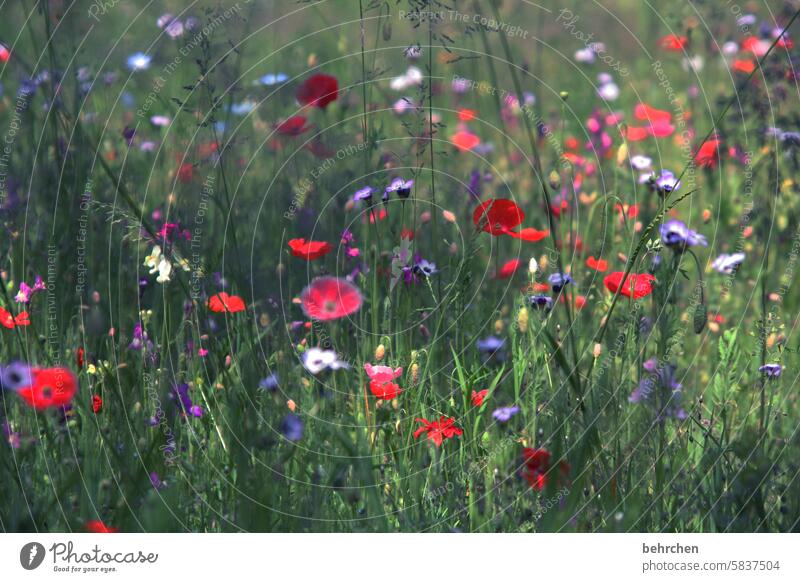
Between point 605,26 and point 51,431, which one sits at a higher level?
point 605,26

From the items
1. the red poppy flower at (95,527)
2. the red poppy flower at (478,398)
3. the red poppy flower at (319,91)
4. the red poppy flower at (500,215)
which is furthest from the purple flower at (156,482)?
the red poppy flower at (319,91)

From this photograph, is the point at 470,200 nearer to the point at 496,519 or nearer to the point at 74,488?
Answer: the point at 496,519

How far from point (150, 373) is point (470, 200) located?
4.17ft

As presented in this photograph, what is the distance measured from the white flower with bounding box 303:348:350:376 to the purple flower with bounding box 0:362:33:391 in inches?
24.3

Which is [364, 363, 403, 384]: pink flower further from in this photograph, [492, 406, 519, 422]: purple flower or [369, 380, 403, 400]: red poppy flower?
[492, 406, 519, 422]: purple flower

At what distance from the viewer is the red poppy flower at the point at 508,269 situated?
10.9ft

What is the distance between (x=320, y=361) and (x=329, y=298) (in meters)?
0.24

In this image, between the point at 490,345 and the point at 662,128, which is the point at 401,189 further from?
the point at 662,128

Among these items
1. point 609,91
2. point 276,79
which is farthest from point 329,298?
point 609,91

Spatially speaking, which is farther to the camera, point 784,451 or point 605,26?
point 605,26

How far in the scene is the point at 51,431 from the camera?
2680 mm

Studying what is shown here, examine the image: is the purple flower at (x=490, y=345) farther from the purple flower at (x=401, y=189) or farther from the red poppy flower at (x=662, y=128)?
the red poppy flower at (x=662, y=128)
